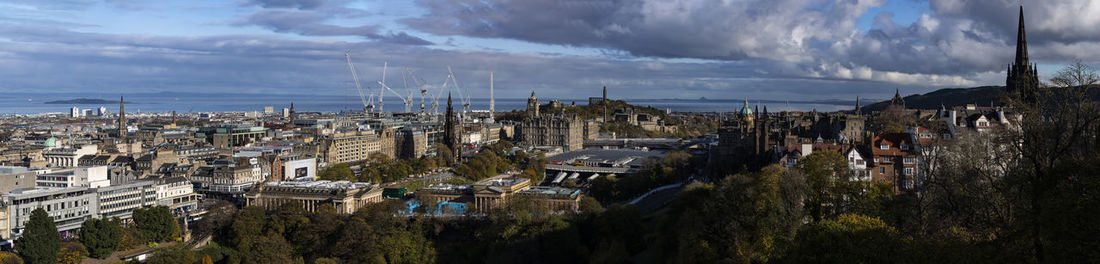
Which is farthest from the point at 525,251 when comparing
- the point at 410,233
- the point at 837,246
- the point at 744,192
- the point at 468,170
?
the point at 468,170

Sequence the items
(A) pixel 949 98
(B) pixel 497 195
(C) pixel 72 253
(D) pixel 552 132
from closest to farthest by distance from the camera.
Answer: (C) pixel 72 253 → (B) pixel 497 195 → (D) pixel 552 132 → (A) pixel 949 98

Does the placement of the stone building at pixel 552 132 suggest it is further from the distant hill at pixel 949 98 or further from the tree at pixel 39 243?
the tree at pixel 39 243

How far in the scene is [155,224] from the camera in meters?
44.8

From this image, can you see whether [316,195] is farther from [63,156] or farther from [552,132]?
[552,132]

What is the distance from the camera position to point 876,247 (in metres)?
18.3

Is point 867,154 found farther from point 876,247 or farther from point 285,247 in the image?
point 285,247

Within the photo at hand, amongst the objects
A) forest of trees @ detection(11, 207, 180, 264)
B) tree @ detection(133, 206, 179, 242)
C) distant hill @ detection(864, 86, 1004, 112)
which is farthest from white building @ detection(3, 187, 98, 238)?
distant hill @ detection(864, 86, 1004, 112)

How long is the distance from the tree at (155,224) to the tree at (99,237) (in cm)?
289

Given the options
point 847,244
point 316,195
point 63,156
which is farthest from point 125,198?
point 847,244

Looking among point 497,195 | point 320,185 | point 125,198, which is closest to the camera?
point 125,198

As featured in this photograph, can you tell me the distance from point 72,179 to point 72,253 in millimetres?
16246

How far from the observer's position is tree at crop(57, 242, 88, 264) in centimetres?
3853

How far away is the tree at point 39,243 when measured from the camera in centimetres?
3759

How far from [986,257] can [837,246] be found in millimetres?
4117
